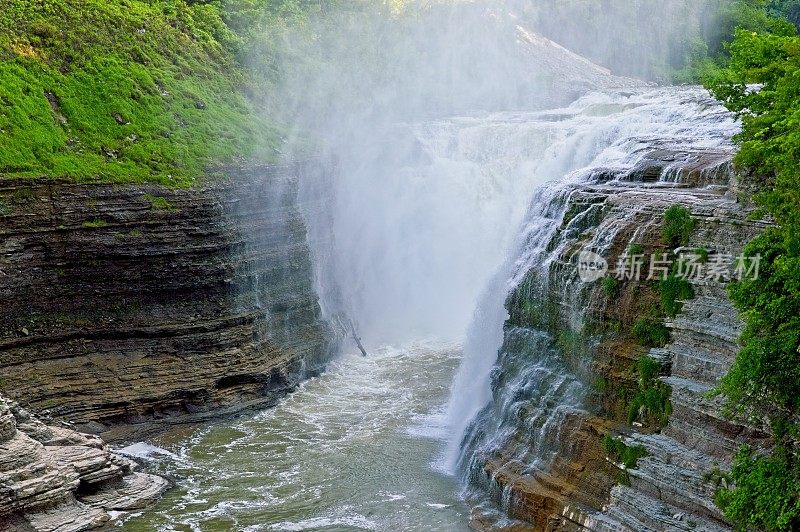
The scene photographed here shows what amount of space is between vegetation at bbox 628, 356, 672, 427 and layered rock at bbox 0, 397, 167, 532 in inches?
387

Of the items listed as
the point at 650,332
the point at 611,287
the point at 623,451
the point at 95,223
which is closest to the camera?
the point at 623,451

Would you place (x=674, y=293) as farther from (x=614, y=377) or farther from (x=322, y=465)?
(x=322, y=465)

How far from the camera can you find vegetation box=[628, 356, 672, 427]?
1494cm

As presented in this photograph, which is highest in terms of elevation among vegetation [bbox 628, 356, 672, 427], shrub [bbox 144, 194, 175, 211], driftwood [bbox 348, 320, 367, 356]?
shrub [bbox 144, 194, 175, 211]

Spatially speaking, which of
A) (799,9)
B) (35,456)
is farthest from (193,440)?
(799,9)

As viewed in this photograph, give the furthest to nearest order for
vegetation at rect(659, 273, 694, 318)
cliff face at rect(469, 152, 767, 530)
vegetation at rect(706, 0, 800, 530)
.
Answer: vegetation at rect(659, 273, 694, 318) < cliff face at rect(469, 152, 767, 530) < vegetation at rect(706, 0, 800, 530)

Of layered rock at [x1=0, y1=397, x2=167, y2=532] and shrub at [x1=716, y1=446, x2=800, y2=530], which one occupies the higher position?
shrub at [x1=716, y1=446, x2=800, y2=530]

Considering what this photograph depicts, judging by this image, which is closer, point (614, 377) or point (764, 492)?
point (764, 492)

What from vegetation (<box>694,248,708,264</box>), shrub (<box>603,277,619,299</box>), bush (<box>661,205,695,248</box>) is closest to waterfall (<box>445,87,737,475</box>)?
shrub (<box>603,277,619,299</box>)

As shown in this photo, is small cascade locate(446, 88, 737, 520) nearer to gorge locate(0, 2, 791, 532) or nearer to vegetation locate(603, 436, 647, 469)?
gorge locate(0, 2, 791, 532)

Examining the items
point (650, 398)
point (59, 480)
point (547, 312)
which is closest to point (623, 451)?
point (650, 398)

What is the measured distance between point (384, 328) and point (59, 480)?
673 inches

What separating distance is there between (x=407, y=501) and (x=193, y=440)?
20.4 feet

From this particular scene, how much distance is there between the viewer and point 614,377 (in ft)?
53.3
